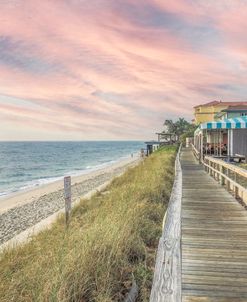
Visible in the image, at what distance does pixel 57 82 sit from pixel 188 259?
76.6 feet

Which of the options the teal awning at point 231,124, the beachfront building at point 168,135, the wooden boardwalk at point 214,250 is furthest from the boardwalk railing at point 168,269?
the beachfront building at point 168,135

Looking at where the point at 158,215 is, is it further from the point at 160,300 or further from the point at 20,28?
the point at 20,28

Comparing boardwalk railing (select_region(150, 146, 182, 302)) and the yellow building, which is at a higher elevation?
the yellow building

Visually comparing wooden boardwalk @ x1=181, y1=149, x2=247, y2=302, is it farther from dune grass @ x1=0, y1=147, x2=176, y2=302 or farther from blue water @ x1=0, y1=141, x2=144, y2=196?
blue water @ x1=0, y1=141, x2=144, y2=196

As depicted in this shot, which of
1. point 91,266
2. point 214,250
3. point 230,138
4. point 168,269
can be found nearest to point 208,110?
point 230,138

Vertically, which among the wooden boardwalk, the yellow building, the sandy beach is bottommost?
the sandy beach

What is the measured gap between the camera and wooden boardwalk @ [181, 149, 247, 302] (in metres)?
3.65

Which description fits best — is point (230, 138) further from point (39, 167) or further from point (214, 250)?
point (39, 167)

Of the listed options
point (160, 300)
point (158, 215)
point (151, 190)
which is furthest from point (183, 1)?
point (160, 300)

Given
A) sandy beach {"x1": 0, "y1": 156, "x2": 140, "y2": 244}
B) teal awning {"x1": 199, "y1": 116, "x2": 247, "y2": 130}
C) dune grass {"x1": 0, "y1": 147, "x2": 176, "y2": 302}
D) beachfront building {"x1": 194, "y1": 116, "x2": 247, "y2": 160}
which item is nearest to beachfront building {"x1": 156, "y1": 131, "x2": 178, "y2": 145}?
beachfront building {"x1": 194, "y1": 116, "x2": 247, "y2": 160}

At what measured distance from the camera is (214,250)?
16.4 feet

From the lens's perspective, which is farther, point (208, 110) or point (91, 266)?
point (208, 110)

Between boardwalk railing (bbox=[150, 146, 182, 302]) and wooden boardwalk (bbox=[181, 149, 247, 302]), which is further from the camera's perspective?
wooden boardwalk (bbox=[181, 149, 247, 302])

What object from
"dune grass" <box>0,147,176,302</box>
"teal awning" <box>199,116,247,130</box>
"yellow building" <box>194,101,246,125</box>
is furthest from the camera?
"yellow building" <box>194,101,246,125</box>
